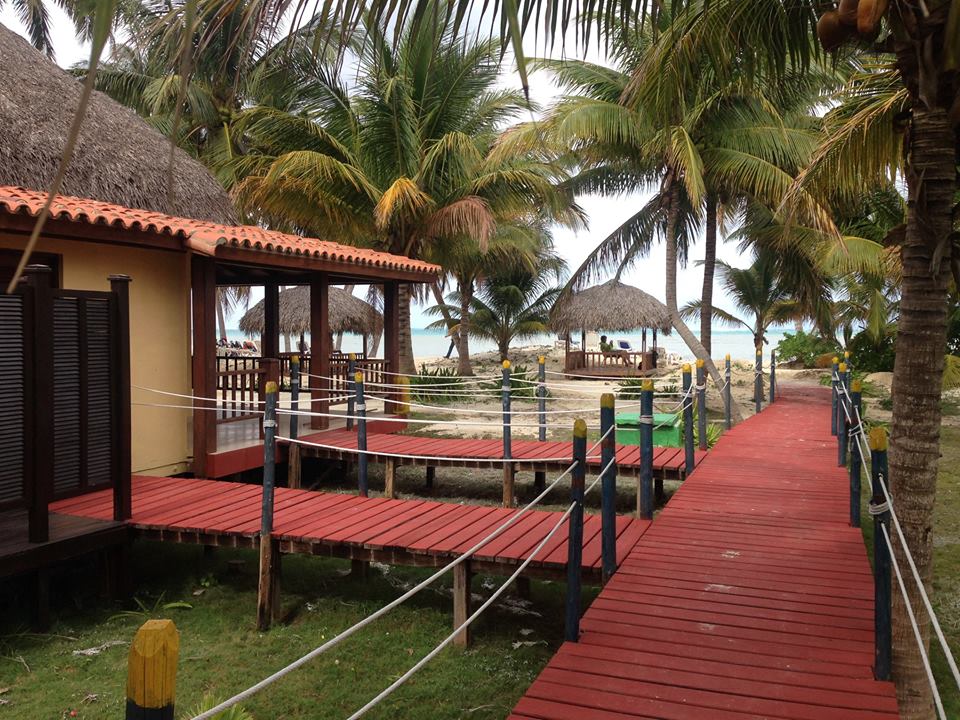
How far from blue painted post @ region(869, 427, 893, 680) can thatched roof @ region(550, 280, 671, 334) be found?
21455mm

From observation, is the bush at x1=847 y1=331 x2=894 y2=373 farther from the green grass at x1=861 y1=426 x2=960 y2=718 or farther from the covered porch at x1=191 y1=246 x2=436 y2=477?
the covered porch at x1=191 y1=246 x2=436 y2=477

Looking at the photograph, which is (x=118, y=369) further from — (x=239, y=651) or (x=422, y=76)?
(x=422, y=76)

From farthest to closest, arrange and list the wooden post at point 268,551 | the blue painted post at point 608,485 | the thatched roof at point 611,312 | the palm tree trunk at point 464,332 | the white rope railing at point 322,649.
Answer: the thatched roof at point 611,312, the palm tree trunk at point 464,332, the wooden post at point 268,551, the blue painted post at point 608,485, the white rope railing at point 322,649

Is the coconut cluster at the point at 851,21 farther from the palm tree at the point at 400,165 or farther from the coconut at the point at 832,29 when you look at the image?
the palm tree at the point at 400,165

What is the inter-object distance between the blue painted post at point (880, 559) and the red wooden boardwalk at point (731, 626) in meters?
0.12

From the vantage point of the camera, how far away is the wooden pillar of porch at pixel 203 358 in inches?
336

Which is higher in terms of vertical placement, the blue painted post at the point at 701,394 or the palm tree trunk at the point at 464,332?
the palm tree trunk at the point at 464,332

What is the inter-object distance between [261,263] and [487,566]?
17.0 ft

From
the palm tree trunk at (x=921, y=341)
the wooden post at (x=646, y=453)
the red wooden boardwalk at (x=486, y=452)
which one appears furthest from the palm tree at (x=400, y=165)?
the palm tree trunk at (x=921, y=341)

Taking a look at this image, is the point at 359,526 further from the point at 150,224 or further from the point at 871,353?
the point at 871,353

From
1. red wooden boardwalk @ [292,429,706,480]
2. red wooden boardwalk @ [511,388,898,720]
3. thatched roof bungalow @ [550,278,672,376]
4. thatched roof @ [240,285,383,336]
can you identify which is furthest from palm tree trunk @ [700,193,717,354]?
red wooden boardwalk @ [511,388,898,720]

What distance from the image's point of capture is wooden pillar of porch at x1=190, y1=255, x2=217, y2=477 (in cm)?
852

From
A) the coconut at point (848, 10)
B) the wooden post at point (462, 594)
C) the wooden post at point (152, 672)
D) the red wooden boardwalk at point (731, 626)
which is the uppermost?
the coconut at point (848, 10)

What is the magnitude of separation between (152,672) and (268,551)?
4.68 metres
